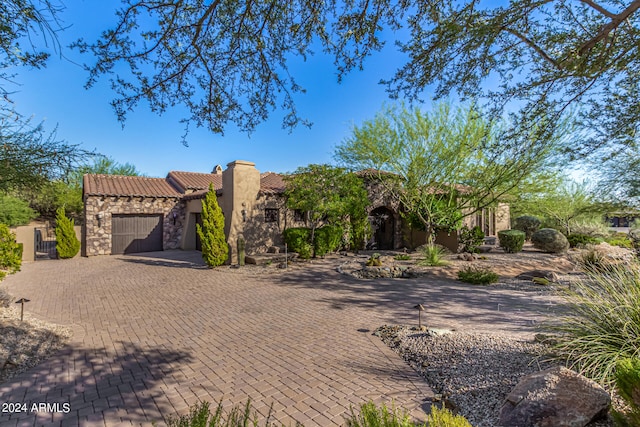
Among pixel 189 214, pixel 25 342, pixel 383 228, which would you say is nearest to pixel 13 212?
pixel 189 214

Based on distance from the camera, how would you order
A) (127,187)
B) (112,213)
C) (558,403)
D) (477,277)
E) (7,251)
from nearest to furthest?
(558,403)
(7,251)
(477,277)
(112,213)
(127,187)

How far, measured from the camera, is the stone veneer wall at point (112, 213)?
16.0 metres

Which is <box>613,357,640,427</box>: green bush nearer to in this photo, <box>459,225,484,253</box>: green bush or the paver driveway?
the paver driveway

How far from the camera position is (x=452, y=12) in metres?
5.15

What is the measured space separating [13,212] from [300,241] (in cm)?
2125

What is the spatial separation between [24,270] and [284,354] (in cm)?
1373

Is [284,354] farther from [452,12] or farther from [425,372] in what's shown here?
[452,12]

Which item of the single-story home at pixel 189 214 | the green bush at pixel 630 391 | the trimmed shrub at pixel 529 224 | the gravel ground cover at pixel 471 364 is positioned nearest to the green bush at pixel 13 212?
the single-story home at pixel 189 214

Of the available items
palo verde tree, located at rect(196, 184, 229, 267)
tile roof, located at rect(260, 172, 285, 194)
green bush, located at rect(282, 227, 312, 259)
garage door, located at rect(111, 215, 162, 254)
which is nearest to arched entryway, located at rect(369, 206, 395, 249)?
green bush, located at rect(282, 227, 312, 259)

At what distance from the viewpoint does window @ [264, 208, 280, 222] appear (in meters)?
15.8

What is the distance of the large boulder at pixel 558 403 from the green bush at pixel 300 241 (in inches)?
449

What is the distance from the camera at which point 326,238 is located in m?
14.8

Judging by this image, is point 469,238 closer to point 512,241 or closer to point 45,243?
point 512,241

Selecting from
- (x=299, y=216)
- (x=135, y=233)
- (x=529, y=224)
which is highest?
(x=299, y=216)
